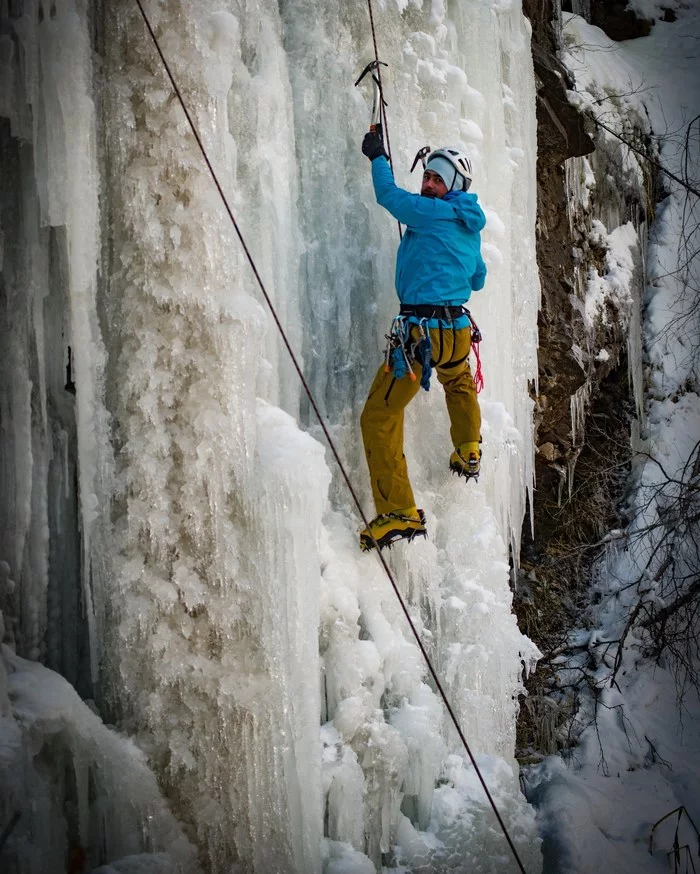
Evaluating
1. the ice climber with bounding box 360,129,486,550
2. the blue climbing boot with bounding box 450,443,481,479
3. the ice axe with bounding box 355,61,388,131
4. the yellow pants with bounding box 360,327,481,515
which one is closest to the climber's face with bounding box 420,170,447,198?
the ice climber with bounding box 360,129,486,550

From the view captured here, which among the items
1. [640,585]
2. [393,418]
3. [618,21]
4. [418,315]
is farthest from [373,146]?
[618,21]

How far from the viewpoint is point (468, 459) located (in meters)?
4.56

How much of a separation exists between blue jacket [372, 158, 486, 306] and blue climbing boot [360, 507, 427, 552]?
1025 mm

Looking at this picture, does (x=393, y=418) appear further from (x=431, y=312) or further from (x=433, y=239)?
(x=433, y=239)

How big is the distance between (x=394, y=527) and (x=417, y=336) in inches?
36.6

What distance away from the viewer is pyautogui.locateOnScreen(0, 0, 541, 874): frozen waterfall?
3.39 meters

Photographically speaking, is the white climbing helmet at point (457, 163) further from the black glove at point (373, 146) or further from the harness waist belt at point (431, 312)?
the harness waist belt at point (431, 312)

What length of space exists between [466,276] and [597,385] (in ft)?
12.6

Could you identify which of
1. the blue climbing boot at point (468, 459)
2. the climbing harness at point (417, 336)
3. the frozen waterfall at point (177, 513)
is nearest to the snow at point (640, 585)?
the blue climbing boot at point (468, 459)

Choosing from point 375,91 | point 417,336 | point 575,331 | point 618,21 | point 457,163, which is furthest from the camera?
point 618,21

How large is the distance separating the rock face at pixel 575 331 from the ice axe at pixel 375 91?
233 centimetres

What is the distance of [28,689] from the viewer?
3.17 metres

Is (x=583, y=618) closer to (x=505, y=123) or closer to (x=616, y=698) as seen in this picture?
(x=616, y=698)

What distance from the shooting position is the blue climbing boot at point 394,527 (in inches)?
171
